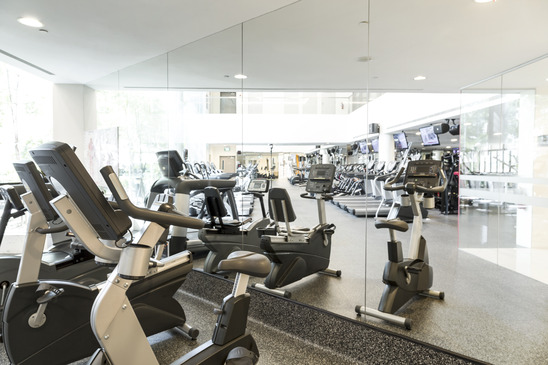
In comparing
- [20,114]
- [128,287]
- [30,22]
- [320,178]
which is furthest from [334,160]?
[20,114]

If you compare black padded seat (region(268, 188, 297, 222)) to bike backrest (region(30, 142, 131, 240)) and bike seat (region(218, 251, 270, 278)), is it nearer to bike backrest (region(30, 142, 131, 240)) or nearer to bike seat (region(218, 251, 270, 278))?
bike seat (region(218, 251, 270, 278))

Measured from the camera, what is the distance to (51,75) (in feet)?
18.4

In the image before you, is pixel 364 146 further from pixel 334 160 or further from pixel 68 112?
pixel 68 112

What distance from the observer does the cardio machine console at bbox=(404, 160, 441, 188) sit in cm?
306

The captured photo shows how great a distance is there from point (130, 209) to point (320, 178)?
98.8 inches

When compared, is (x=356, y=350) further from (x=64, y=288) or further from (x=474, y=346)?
(x=64, y=288)

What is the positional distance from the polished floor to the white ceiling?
1.57 meters

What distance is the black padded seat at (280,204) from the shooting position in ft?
11.6

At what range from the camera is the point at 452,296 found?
305 cm

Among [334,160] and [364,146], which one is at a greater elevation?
[364,146]

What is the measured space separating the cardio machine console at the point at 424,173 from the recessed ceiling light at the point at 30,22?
399cm

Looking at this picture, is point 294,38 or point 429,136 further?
point 429,136

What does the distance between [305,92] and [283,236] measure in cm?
172

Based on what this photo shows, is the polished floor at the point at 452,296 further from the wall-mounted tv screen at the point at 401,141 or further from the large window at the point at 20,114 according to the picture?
the large window at the point at 20,114
